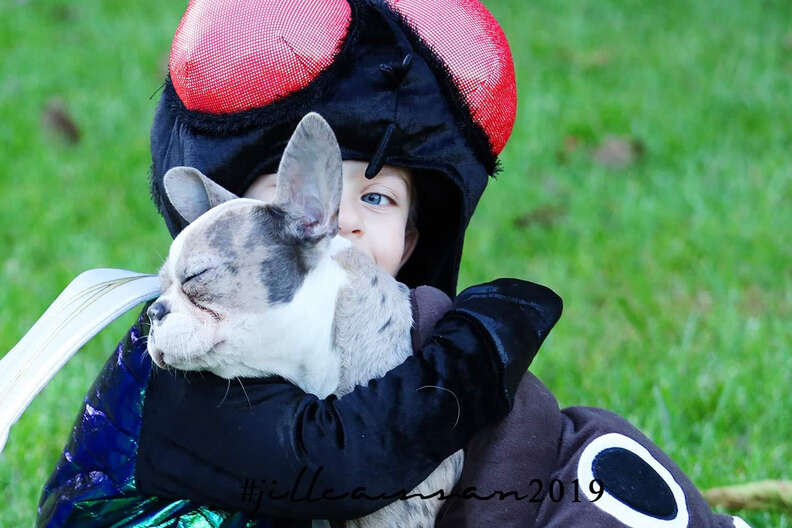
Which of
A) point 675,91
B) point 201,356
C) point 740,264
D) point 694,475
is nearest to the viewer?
point 201,356

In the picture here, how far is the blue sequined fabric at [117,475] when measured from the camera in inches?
81.6

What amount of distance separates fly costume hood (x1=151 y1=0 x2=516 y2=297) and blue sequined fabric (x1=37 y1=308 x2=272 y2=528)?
17.7 inches

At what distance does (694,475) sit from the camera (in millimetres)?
2943

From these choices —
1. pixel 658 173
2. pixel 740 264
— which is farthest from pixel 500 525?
pixel 658 173

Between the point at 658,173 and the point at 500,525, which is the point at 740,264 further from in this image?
the point at 500,525

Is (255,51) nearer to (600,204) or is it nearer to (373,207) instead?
(373,207)

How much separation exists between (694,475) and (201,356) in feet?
5.45

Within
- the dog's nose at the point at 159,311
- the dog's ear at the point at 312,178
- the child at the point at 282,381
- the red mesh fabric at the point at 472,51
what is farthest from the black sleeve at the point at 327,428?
the red mesh fabric at the point at 472,51

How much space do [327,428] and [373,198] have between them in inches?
27.0

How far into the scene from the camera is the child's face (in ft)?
7.70

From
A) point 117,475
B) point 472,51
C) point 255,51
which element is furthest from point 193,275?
point 472,51

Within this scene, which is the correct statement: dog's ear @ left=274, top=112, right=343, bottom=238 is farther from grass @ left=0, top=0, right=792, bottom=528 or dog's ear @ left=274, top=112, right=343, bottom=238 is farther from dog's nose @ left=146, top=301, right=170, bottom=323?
grass @ left=0, top=0, right=792, bottom=528

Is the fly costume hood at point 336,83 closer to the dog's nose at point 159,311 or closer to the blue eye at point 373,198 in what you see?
the blue eye at point 373,198

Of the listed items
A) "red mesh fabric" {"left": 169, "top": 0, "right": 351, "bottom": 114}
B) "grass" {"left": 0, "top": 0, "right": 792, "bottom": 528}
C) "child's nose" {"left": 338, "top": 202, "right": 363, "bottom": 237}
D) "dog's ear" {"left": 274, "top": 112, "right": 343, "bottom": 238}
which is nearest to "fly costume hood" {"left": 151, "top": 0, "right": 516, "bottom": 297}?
"red mesh fabric" {"left": 169, "top": 0, "right": 351, "bottom": 114}
